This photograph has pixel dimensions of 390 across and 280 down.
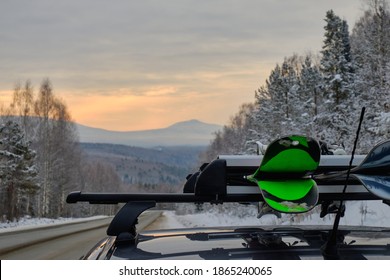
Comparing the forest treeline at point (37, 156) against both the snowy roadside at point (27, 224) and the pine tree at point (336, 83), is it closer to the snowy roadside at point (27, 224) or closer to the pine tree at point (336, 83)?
the snowy roadside at point (27, 224)

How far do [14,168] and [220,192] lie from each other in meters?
41.6

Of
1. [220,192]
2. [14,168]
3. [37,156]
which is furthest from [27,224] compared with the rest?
[220,192]

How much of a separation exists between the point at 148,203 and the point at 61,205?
60.2 metres

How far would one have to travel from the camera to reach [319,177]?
1.90m

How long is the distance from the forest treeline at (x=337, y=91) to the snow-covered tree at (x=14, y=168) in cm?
1683

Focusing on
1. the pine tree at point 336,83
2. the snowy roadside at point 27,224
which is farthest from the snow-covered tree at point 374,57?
the snowy roadside at point 27,224

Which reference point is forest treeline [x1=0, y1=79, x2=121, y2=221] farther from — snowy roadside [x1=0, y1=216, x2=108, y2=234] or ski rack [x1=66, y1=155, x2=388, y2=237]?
ski rack [x1=66, y1=155, x2=388, y2=237]

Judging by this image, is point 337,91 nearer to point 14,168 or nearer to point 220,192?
point 14,168

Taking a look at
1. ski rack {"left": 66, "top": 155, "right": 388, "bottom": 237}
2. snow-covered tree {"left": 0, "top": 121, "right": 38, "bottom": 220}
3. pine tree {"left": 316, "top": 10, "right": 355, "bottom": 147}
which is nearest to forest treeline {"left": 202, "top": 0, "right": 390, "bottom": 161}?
pine tree {"left": 316, "top": 10, "right": 355, "bottom": 147}

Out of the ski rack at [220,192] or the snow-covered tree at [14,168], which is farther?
the snow-covered tree at [14,168]

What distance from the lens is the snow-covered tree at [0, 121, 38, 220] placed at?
4072 centimetres

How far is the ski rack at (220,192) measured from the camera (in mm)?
1714

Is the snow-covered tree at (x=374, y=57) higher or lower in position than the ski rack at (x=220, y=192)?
higher
